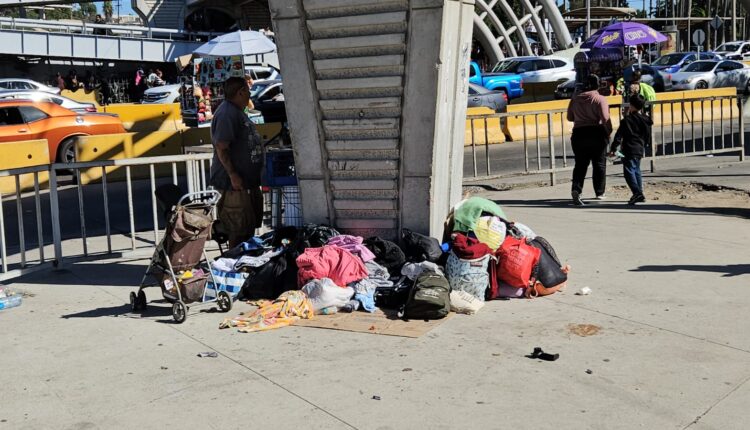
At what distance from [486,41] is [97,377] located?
49.4 m

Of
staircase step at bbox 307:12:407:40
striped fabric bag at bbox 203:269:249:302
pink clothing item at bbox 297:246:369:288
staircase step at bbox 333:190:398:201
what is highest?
staircase step at bbox 307:12:407:40

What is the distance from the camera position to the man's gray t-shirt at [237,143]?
26.8 ft

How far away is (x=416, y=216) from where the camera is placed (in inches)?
312

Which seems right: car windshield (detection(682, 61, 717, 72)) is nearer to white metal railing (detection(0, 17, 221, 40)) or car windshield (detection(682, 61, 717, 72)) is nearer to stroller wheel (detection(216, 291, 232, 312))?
white metal railing (detection(0, 17, 221, 40))

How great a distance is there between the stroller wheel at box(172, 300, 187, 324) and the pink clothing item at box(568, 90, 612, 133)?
6791 mm

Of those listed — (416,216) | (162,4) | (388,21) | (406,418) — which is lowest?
(406,418)

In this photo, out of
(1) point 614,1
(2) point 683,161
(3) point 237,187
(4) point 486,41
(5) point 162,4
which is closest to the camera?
(3) point 237,187

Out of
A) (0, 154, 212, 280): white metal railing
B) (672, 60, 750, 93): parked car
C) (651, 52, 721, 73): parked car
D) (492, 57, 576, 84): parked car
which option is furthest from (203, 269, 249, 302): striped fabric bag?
(651, 52, 721, 73): parked car

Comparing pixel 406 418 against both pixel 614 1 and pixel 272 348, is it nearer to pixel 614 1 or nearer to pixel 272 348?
pixel 272 348

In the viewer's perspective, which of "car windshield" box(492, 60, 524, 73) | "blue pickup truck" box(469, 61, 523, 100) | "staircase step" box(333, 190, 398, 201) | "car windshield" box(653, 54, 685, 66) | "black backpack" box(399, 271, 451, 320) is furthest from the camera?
"car windshield" box(653, 54, 685, 66)

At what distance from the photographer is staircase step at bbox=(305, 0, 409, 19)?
752 centimetres

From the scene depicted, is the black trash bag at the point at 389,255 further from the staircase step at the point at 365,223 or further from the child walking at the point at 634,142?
the child walking at the point at 634,142

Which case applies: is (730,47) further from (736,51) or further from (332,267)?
(332,267)

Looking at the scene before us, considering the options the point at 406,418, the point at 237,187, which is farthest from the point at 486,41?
the point at 406,418
